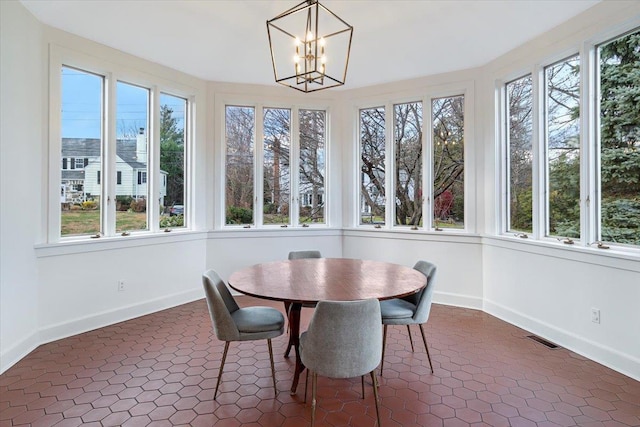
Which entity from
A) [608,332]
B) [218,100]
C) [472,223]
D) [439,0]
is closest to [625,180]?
[608,332]

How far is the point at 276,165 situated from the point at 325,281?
293cm

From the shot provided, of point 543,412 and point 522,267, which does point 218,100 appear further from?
point 543,412

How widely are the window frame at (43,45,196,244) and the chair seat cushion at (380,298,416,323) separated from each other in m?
3.00

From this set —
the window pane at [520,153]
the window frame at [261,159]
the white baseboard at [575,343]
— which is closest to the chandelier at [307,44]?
the window frame at [261,159]

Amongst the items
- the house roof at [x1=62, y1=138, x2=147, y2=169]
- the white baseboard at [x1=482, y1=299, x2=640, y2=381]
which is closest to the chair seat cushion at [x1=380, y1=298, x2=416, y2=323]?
the white baseboard at [x1=482, y1=299, x2=640, y2=381]

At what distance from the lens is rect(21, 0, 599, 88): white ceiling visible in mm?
3070

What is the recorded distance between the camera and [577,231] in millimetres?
3154

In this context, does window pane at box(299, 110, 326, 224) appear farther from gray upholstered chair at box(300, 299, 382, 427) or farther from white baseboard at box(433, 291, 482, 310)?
gray upholstered chair at box(300, 299, 382, 427)

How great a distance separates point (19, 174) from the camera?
290 cm

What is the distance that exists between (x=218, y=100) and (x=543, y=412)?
15.7 feet

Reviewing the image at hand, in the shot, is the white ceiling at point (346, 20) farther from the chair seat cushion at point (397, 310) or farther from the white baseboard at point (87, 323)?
the white baseboard at point (87, 323)

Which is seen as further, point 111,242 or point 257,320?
point 111,242

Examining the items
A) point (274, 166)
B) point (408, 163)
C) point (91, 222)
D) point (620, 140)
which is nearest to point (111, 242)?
point (91, 222)

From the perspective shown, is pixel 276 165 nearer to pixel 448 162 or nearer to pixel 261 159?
pixel 261 159
